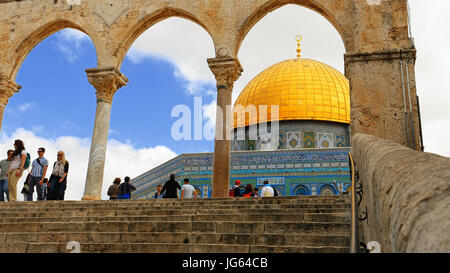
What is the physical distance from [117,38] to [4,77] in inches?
128

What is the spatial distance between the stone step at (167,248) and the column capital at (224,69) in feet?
20.4

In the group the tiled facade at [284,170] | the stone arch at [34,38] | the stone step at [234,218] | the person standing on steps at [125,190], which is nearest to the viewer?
the stone step at [234,218]

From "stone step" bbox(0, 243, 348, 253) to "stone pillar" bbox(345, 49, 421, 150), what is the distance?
175 inches

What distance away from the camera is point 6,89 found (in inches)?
450

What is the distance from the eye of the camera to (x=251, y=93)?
27906 mm

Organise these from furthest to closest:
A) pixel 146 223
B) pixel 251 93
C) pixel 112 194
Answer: pixel 251 93, pixel 112 194, pixel 146 223

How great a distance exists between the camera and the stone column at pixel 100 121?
9.95 m

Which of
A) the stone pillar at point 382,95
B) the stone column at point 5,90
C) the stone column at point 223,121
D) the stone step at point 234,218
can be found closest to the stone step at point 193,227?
the stone step at point 234,218

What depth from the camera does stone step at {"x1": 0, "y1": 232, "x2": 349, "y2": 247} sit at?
13.5 ft

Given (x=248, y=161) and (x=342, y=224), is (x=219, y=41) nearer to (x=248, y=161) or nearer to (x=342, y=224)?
(x=342, y=224)

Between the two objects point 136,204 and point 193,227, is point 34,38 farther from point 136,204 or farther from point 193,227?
point 193,227

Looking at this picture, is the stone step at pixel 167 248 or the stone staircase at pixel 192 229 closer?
the stone step at pixel 167 248

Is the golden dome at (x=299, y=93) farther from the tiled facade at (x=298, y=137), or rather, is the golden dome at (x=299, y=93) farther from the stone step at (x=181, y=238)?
the stone step at (x=181, y=238)
